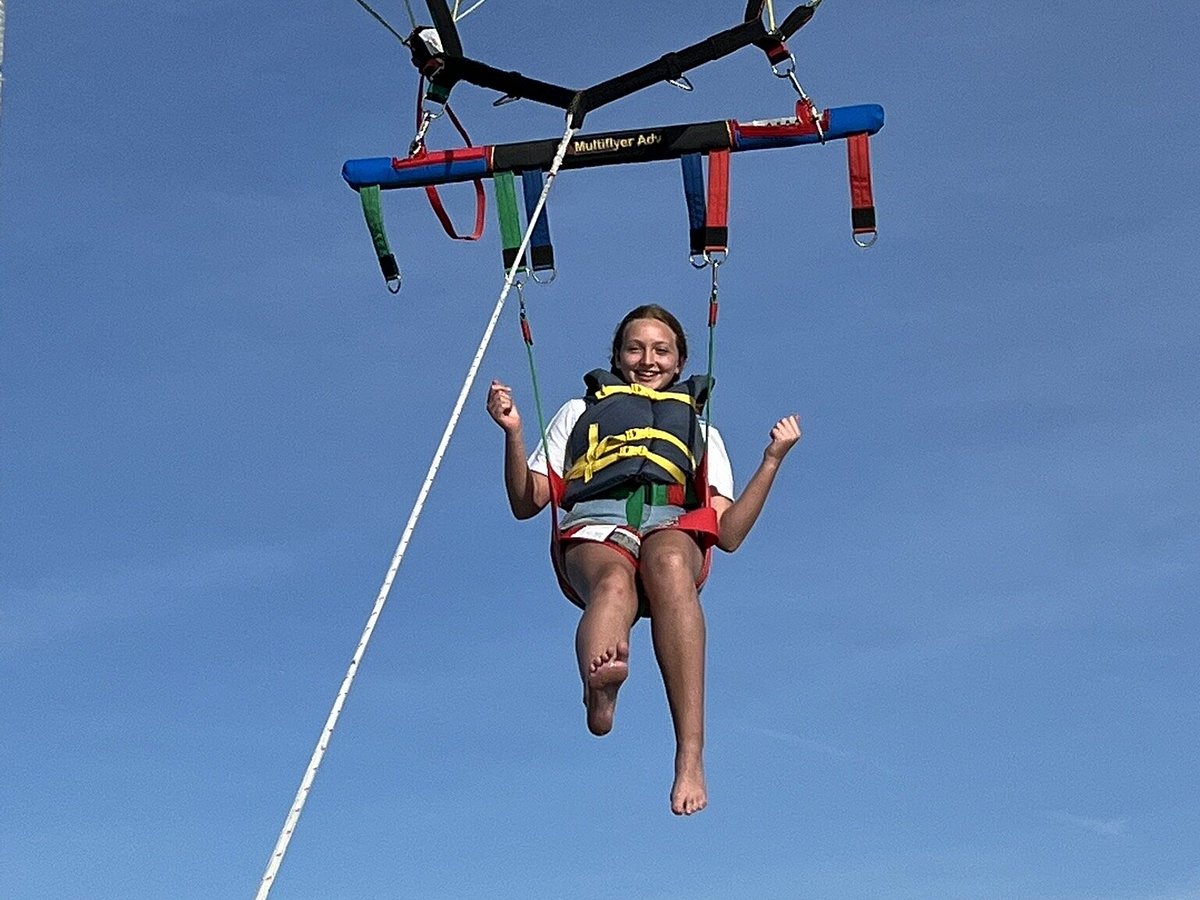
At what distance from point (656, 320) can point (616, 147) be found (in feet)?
2.27

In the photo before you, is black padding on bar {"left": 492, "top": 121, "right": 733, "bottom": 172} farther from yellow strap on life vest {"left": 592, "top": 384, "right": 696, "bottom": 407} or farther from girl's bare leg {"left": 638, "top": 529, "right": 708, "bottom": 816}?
girl's bare leg {"left": 638, "top": 529, "right": 708, "bottom": 816}

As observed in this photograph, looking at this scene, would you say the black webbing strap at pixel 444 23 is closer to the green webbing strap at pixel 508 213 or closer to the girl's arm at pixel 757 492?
the green webbing strap at pixel 508 213

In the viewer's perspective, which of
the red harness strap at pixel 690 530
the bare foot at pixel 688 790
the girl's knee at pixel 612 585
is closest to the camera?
the bare foot at pixel 688 790

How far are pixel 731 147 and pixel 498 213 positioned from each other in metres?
0.93

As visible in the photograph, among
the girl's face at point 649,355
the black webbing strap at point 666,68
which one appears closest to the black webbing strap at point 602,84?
the black webbing strap at point 666,68

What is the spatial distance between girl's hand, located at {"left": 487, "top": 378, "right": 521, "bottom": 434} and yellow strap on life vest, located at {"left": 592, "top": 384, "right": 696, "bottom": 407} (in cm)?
47

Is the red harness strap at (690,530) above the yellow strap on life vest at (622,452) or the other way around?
the other way around

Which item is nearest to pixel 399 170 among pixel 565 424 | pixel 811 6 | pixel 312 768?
pixel 565 424

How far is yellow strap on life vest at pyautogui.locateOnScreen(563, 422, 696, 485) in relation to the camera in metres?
6.68

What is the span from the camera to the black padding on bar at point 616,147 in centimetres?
710

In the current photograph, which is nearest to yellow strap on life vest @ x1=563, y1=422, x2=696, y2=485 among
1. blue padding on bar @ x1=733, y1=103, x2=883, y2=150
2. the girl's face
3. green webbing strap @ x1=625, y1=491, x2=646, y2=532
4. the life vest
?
the life vest

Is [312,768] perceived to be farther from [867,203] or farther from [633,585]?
[867,203]

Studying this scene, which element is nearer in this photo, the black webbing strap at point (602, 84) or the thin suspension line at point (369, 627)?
the thin suspension line at point (369, 627)

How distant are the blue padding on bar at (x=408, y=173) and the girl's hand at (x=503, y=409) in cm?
104
